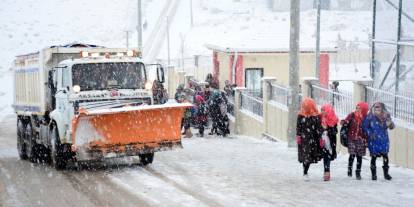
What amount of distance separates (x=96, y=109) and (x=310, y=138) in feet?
16.5

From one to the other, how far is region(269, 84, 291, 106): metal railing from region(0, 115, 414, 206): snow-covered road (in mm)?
3643

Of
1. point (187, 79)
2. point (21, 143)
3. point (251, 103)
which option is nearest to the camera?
point (21, 143)

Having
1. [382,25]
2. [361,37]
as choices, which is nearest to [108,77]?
[382,25]

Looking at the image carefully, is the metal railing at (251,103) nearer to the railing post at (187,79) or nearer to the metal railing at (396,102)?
the metal railing at (396,102)

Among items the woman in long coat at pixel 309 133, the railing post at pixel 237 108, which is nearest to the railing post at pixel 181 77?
the railing post at pixel 237 108

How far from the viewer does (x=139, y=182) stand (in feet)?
46.8

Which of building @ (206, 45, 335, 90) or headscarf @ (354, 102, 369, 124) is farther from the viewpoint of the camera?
building @ (206, 45, 335, 90)

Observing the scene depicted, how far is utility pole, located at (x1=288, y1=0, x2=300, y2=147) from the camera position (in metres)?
19.1

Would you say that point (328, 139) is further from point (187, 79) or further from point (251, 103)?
point (187, 79)

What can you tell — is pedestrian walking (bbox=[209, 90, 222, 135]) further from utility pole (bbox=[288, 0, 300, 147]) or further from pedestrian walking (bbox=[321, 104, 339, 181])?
pedestrian walking (bbox=[321, 104, 339, 181])

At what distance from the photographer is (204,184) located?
13789mm

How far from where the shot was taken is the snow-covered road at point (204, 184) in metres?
12.0

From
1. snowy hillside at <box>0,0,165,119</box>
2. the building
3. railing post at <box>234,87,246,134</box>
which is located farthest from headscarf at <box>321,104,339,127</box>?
snowy hillside at <box>0,0,165,119</box>

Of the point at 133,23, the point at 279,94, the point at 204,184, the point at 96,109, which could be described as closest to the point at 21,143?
the point at 96,109
